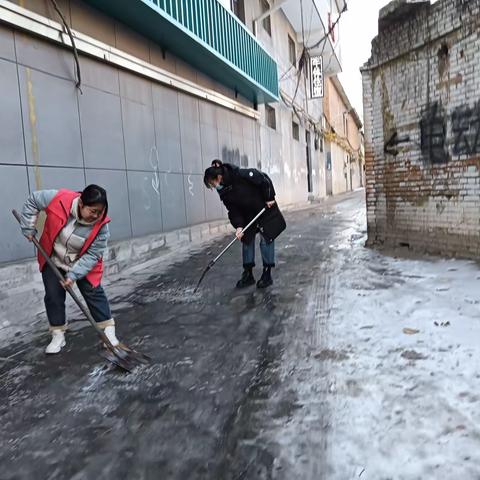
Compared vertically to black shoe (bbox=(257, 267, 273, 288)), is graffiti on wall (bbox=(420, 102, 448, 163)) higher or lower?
higher

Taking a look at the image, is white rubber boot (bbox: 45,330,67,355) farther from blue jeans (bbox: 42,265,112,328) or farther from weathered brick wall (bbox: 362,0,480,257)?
weathered brick wall (bbox: 362,0,480,257)

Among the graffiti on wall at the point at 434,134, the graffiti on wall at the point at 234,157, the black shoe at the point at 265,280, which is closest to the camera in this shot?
the black shoe at the point at 265,280

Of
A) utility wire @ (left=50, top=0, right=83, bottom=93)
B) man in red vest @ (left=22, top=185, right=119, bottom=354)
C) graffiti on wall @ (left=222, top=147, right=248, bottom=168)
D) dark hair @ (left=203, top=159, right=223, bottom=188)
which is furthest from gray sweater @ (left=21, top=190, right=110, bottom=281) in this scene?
graffiti on wall @ (left=222, top=147, right=248, bottom=168)

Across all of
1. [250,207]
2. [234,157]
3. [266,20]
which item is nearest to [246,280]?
[250,207]

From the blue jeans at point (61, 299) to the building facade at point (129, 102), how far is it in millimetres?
1612

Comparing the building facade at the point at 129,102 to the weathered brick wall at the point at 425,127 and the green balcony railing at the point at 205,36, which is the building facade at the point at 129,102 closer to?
the green balcony railing at the point at 205,36

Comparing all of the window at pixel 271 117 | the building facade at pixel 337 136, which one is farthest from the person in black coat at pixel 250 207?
the building facade at pixel 337 136

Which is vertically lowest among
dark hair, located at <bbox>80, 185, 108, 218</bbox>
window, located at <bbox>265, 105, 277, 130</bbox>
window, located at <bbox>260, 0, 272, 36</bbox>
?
dark hair, located at <bbox>80, 185, 108, 218</bbox>

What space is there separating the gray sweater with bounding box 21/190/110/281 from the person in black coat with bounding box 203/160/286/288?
1858mm

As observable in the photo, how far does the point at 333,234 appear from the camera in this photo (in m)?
9.86

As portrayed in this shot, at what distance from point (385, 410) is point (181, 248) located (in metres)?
6.47

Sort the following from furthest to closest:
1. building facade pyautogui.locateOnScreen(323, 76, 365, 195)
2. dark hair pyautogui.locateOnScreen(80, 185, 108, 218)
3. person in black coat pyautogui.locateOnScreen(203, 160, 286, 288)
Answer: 1. building facade pyautogui.locateOnScreen(323, 76, 365, 195)
2. person in black coat pyautogui.locateOnScreen(203, 160, 286, 288)
3. dark hair pyautogui.locateOnScreen(80, 185, 108, 218)

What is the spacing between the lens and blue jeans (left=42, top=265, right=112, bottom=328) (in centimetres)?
340

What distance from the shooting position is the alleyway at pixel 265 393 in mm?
2055
